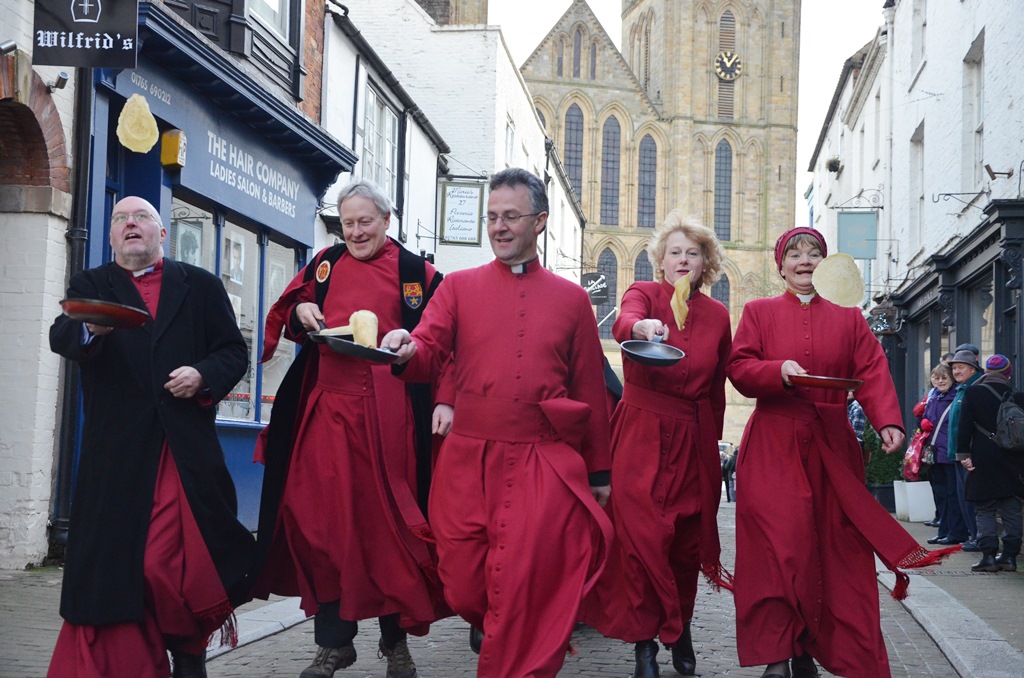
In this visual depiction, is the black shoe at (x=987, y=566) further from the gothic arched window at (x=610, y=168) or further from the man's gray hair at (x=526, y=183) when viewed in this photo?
the gothic arched window at (x=610, y=168)

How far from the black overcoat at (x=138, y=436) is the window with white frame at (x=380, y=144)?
46.5 ft

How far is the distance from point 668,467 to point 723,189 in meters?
70.4

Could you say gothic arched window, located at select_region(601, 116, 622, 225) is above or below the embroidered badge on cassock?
above

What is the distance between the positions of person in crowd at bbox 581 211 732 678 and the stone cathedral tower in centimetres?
6529

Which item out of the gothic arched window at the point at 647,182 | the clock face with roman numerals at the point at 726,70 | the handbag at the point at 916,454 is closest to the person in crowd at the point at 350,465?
the handbag at the point at 916,454

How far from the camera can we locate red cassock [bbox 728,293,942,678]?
19.1 feet

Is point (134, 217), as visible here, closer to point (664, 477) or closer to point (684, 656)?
point (664, 477)

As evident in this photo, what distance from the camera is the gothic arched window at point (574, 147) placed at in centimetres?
7269

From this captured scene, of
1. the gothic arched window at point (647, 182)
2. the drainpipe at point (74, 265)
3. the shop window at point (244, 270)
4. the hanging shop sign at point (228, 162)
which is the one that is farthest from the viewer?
the gothic arched window at point (647, 182)

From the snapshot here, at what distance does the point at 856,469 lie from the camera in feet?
20.1

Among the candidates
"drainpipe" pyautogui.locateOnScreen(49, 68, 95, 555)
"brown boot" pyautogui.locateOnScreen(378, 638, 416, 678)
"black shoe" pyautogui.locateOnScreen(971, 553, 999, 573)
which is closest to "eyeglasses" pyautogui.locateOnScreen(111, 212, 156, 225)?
"brown boot" pyautogui.locateOnScreen(378, 638, 416, 678)

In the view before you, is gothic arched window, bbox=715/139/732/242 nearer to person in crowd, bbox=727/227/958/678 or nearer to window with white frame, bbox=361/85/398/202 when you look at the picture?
window with white frame, bbox=361/85/398/202

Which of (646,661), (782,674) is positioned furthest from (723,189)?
(782,674)

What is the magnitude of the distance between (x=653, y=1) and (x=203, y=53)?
69.5 metres
